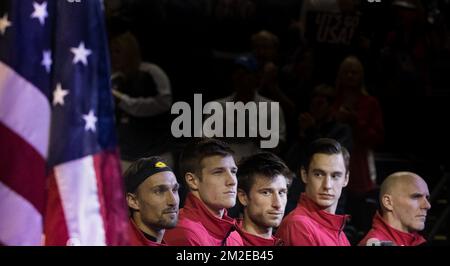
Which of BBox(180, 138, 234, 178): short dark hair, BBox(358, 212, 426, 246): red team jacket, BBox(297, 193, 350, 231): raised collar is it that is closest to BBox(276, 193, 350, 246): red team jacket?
BBox(297, 193, 350, 231): raised collar

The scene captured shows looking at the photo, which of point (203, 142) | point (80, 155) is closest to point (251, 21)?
point (203, 142)

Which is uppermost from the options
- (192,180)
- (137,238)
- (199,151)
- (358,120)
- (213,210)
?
(358,120)

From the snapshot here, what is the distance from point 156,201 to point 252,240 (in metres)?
0.41

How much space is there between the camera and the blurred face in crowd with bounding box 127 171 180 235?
3.82m

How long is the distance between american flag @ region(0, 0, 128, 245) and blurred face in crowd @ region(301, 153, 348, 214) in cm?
96

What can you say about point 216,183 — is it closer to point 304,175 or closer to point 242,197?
point 242,197

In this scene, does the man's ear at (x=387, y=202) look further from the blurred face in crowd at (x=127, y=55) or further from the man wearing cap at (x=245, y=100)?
the blurred face in crowd at (x=127, y=55)

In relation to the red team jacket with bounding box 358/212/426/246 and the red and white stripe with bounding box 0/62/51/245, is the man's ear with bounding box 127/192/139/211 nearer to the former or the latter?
the red and white stripe with bounding box 0/62/51/245

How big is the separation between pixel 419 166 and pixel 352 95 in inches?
15.8

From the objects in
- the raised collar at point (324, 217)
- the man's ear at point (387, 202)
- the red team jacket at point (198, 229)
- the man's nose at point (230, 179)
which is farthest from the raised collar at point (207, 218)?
the man's ear at point (387, 202)

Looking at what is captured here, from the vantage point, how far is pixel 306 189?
13.1ft

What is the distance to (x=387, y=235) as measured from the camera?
160 inches

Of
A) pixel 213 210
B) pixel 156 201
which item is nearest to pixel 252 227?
pixel 213 210

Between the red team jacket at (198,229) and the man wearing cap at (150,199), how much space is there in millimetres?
41
